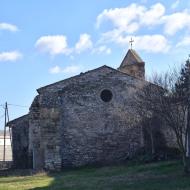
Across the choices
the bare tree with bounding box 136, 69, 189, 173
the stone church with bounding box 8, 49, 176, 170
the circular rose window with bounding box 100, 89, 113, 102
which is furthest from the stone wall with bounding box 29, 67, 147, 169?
the bare tree with bounding box 136, 69, 189, 173

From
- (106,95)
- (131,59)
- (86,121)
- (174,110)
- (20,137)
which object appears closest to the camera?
(174,110)

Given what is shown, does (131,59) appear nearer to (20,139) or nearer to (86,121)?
(20,139)

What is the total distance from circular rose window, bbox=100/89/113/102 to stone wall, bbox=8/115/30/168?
790 cm

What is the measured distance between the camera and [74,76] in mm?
30000

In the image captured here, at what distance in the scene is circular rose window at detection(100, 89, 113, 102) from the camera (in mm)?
30219

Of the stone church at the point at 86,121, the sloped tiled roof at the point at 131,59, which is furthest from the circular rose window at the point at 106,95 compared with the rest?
the sloped tiled roof at the point at 131,59

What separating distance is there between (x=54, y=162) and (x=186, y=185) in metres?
14.8

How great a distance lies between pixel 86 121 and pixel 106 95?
7.15 ft

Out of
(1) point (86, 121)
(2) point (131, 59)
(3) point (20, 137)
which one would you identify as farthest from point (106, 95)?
(2) point (131, 59)

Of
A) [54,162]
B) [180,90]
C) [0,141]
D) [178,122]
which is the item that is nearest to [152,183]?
[178,122]

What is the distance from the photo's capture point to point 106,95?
3041 cm

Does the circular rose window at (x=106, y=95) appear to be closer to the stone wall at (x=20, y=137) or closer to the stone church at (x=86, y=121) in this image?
the stone church at (x=86, y=121)

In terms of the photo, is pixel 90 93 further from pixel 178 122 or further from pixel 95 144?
pixel 178 122

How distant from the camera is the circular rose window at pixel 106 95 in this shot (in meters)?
30.2
